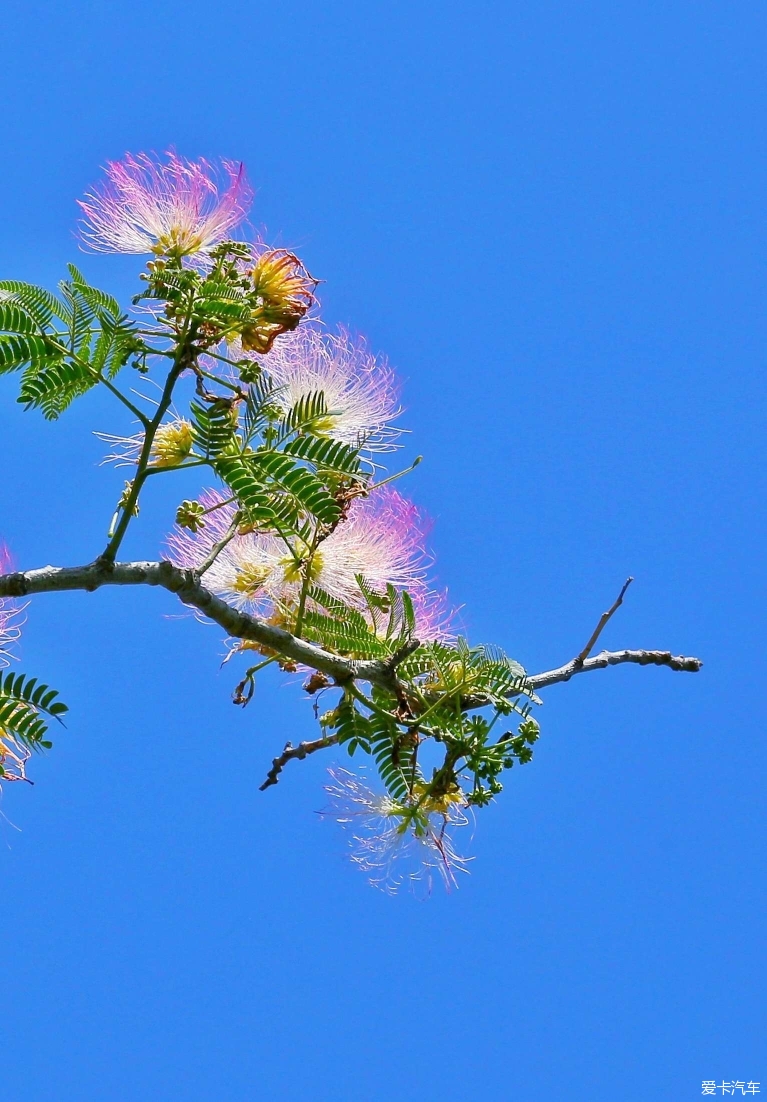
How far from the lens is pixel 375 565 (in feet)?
11.5

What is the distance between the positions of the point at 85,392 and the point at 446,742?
4.13 feet

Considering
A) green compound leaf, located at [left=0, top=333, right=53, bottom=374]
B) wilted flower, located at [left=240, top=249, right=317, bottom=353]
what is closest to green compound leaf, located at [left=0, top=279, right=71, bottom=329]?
green compound leaf, located at [left=0, top=333, right=53, bottom=374]

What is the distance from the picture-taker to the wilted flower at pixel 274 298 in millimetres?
2955

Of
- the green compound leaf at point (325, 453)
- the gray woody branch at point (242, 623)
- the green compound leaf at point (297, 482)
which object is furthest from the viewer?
the green compound leaf at point (325, 453)

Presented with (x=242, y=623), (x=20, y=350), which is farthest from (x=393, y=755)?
(x=20, y=350)

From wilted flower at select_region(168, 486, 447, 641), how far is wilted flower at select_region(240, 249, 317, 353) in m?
0.57

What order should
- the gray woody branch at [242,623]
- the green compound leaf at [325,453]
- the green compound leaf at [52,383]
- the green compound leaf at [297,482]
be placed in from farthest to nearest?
the green compound leaf at [325,453] → the green compound leaf at [297,482] → the green compound leaf at [52,383] → the gray woody branch at [242,623]

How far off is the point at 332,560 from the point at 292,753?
1.82 ft

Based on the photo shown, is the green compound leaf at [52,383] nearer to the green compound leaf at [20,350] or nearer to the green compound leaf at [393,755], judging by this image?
the green compound leaf at [20,350]

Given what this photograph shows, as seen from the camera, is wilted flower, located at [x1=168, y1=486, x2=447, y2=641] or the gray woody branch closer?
the gray woody branch

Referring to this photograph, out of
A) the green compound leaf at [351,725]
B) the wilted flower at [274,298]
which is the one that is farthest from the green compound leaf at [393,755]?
the wilted flower at [274,298]

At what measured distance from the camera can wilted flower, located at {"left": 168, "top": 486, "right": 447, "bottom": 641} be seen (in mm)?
3441

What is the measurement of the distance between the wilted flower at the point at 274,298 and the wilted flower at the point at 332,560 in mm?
569

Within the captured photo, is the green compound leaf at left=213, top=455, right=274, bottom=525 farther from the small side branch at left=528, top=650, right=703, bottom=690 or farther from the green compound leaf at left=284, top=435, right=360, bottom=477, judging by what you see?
the small side branch at left=528, top=650, right=703, bottom=690
